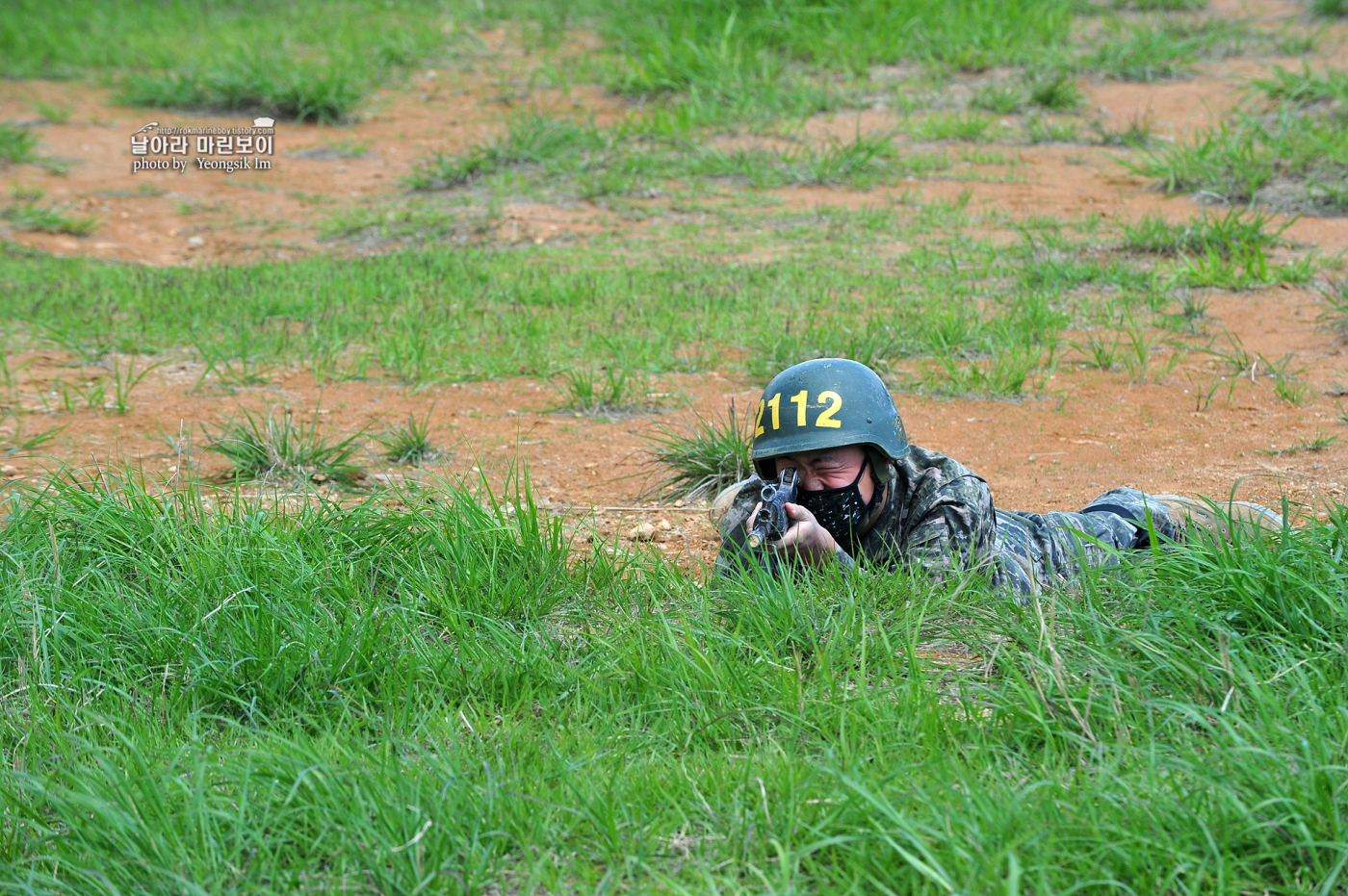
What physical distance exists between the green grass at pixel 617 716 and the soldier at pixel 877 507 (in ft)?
0.60

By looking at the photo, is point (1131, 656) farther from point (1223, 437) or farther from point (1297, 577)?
point (1223, 437)

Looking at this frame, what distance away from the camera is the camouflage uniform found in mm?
3361

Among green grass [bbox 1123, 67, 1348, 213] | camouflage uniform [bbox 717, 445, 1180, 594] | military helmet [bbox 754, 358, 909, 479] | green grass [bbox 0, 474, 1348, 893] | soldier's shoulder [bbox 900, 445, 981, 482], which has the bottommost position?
green grass [bbox 0, 474, 1348, 893]

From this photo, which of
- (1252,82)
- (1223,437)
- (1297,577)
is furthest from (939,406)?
(1252,82)

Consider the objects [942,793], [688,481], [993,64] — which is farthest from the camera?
[993,64]

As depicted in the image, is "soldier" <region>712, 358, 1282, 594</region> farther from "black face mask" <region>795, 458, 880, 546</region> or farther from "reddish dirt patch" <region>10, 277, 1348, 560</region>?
"reddish dirt patch" <region>10, 277, 1348, 560</region>

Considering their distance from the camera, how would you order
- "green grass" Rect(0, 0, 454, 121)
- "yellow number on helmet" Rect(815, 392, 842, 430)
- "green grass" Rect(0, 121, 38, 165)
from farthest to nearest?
"green grass" Rect(0, 0, 454, 121) < "green grass" Rect(0, 121, 38, 165) < "yellow number on helmet" Rect(815, 392, 842, 430)

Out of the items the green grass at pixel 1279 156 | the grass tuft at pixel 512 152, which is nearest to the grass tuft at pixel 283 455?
the grass tuft at pixel 512 152

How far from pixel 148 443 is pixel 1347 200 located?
634cm

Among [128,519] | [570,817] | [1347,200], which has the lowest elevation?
[570,817]

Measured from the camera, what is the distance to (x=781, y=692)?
9.05ft

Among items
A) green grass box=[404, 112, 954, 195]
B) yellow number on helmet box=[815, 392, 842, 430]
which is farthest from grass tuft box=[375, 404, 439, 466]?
green grass box=[404, 112, 954, 195]

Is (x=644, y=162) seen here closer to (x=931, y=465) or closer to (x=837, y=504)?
(x=931, y=465)

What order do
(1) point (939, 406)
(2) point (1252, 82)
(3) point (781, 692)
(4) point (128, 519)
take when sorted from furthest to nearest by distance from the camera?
(2) point (1252, 82) → (1) point (939, 406) → (4) point (128, 519) → (3) point (781, 692)
